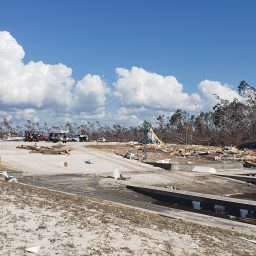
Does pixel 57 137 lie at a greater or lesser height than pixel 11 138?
greater

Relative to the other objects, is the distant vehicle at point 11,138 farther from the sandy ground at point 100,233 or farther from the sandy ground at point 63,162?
the sandy ground at point 100,233

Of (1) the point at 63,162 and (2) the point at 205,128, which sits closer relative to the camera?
(1) the point at 63,162

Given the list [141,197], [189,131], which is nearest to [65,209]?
[141,197]

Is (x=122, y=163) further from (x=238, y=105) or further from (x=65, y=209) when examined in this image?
(x=238, y=105)

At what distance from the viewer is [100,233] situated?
992 cm

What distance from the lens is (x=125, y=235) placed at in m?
9.93

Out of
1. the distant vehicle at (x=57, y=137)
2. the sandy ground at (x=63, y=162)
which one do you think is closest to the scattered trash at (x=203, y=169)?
the sandy ground at (x=63, y=162)

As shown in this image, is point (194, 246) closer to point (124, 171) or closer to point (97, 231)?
point (97, 231)

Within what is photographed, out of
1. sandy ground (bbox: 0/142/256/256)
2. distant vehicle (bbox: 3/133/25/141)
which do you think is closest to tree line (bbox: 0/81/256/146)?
distant vehicle (bbox: 3/133/25/141)

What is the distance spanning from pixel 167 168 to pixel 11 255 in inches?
955

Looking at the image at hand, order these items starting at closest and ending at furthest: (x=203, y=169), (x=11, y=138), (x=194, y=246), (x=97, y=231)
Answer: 1. (x=194, y=246)
2. (x=97, y=231)
3. (x=203, y=169)
4. (x=11, y=138)

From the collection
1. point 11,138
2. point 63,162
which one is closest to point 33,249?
point 63,162

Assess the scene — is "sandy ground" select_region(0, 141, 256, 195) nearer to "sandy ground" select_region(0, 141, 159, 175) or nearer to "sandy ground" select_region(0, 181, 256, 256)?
"sandy ground" select_region(0, 141, 159, 175)

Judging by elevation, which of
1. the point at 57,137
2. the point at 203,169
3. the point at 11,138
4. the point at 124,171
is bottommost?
the point at 124,171
